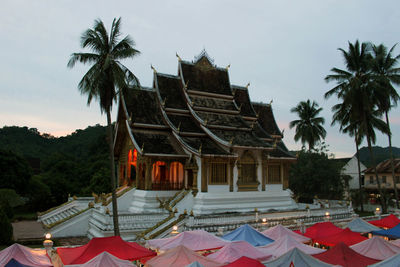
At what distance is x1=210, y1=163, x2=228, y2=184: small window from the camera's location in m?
18.9

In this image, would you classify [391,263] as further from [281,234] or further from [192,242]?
[192,242]

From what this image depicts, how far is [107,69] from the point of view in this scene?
567 inches

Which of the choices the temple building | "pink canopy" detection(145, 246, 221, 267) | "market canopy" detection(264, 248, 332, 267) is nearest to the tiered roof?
the temple building

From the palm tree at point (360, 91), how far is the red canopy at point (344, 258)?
15.3 m

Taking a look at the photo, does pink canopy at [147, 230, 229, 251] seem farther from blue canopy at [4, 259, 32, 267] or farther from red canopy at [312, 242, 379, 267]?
blue canopy at [4, 259, 32, 267]

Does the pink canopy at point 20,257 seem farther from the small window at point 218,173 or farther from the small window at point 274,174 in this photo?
the small window at point 274,174

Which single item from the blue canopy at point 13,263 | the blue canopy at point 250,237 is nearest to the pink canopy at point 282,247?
the blue canopy at point 250,237

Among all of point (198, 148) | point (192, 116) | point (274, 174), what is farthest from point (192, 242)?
point (274, 174)

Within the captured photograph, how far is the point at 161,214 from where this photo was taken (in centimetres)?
1664

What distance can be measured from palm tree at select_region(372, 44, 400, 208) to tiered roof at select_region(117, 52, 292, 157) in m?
8.36

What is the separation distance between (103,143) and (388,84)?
41.8 meters

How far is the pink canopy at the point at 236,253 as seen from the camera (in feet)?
30.4

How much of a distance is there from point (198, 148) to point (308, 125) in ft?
74.0

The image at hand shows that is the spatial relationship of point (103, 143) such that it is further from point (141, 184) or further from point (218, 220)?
point (218, 220)
